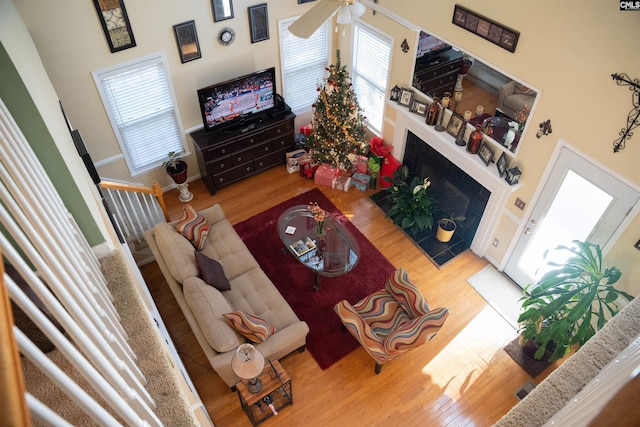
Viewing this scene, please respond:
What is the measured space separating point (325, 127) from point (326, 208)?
116cm

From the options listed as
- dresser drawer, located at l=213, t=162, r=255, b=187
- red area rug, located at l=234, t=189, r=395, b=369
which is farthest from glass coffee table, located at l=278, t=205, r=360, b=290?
dresser drawer, located at l=213, t=162, r=255, b=187

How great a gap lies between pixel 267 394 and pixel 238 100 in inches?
155

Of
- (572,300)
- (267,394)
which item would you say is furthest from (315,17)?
(572,300)

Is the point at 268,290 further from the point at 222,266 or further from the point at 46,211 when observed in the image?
the point at 46,211

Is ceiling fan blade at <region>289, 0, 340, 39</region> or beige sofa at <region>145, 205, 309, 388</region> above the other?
ceiling fan blade at <region>289, 0, 340, 39</region>

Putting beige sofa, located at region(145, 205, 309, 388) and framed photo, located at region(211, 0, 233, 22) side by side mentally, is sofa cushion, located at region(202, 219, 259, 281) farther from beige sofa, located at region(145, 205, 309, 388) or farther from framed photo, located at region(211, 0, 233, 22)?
framed photo, located at region(211, 0, 233, 22)

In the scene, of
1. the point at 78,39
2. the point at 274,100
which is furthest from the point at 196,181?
the point at 78,39

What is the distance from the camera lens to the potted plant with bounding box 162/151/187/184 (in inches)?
248

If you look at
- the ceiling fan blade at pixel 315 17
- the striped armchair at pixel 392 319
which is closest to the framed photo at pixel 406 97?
the striped armchair at pixel 392 319

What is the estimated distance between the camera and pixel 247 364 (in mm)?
3877

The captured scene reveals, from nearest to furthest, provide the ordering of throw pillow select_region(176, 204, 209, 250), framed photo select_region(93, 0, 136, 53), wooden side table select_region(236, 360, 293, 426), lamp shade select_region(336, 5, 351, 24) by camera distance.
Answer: lamp shade select_region(336, 5, 351, 24) < wooden side table select_region(236, 360, 293, 426) < framed photo select_region(93, 0, 136, 53) < throw pillow select_region(176, 204, 209, 250)

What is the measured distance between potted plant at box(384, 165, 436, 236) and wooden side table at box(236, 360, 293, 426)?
265 cm

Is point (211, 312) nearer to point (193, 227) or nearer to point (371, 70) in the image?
point (193, 227)

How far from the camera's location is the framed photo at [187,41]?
553 centimetres
